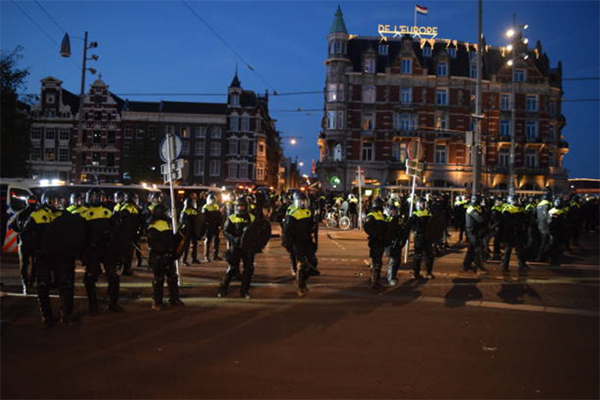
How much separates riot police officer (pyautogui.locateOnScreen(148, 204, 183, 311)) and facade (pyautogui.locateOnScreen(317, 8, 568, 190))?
132 feet

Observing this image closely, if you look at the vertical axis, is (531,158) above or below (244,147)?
below

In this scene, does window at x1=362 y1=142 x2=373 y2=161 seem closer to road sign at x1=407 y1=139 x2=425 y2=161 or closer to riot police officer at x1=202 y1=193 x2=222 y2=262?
road sign at x1=407 y1=139 x2=425 y2=161

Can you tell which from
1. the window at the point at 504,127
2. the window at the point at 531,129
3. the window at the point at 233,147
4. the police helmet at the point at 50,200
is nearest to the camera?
the police helmet at the point at 50,200

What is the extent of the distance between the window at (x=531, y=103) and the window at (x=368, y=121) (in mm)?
16377

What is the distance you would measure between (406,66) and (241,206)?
43564 millimetres

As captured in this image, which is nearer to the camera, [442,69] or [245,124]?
[442,69]

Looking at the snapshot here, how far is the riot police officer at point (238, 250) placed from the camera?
8.27 metres

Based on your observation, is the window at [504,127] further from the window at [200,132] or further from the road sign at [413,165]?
A: the road sign at [413,165]

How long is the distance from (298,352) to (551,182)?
51.3 metres

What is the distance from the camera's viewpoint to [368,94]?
4803 cm

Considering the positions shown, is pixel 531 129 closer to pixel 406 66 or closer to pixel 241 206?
pixel 406 66

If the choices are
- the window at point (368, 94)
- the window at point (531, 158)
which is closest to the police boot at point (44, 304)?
the window at point (368, 94)

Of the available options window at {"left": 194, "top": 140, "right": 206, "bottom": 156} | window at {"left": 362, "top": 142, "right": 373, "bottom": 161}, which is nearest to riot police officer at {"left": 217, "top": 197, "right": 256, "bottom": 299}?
window at {"left": 362, "top": 142, "right": 373, "bottom": 161}

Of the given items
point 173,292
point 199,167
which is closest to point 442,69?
point 199,167
